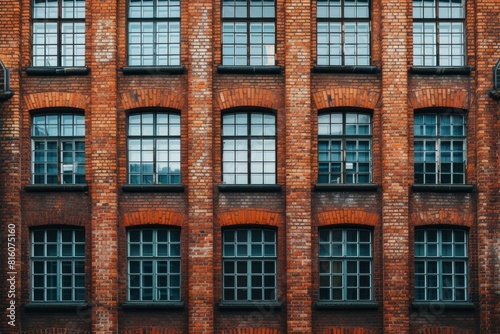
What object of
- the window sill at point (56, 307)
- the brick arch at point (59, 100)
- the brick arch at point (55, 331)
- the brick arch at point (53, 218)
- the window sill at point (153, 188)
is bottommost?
the brick arch at point (55, 331)

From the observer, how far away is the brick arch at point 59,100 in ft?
60.1

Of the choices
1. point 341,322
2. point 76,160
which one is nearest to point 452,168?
point 341,322

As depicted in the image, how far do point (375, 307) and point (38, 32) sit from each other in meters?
10.6

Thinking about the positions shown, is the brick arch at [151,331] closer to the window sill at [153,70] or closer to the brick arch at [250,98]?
the brick arch at [250,98]

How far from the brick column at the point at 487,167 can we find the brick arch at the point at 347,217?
2591 mm

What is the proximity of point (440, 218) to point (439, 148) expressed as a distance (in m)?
1.74

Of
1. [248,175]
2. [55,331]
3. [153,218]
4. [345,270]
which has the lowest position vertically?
[55,331]

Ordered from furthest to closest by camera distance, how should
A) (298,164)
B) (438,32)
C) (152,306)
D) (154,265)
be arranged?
(438,32)
(154,265)
(298,164)
(152,306)

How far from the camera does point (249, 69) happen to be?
1831 centimetres

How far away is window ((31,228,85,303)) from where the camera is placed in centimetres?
1828

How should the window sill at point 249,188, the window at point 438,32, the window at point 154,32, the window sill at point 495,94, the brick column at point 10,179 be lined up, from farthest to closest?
the window at point 438,32 < the window at point 154,32 < the window sill at point 495,94 < the window sill at point 249,188 < the brick column at point 10,179

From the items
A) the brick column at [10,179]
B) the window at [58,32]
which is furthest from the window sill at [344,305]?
the window at [58,32]

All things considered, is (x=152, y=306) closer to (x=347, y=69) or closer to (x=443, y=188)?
(x=347, y=69)

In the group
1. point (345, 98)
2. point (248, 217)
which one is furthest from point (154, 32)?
point (248, 217)
